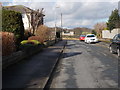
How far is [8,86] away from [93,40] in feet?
95.7

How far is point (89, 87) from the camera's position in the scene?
5988 mm

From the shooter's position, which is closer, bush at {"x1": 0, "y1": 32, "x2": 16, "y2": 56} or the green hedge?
bush at {"x1": 0, "y1": 32, "x2": 16, "y2": 56}

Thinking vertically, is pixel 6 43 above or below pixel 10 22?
below

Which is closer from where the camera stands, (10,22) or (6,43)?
(6,43)

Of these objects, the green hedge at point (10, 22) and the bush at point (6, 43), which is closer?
the bush at point (6, 43)

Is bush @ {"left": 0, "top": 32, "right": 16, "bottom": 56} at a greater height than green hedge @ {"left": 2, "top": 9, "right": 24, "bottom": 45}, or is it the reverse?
green hedge @ {"left": 2, "top": 9, "right": 24, "bottom": 45}

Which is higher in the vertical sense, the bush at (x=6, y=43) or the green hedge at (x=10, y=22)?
the green hedge at (x=10, y=22)

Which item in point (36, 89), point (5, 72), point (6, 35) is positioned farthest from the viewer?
point (6, 35)

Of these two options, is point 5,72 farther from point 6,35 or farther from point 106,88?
point 106,88

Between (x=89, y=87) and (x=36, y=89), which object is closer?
(x=36, y=89)

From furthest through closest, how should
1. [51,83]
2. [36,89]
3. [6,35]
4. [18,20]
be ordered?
[18,20] → [6,35] → [51,83] → [36,89]

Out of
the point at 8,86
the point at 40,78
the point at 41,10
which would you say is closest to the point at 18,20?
the point at 40,78

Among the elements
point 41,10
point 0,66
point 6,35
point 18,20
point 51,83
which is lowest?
point 51,83

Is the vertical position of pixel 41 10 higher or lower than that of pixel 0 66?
higher
